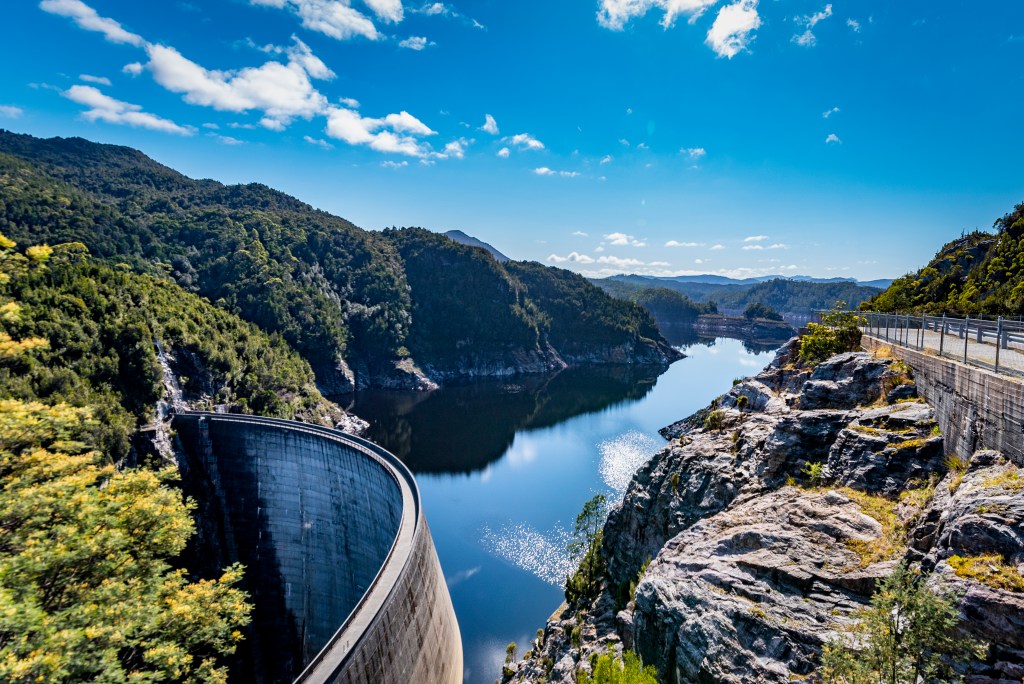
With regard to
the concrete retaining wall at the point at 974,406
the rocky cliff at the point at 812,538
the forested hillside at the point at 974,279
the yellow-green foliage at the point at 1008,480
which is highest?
the forested hillside at the point at 974,279

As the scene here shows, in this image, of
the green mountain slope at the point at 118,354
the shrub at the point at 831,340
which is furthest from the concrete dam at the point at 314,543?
the shrub at the point at 831,340

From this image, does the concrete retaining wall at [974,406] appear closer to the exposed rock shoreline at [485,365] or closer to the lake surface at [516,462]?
the lake surface at [516,462]

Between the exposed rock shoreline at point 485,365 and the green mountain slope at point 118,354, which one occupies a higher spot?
the green mountain slope at point 118,354

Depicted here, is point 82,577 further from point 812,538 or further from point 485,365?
point 485,365

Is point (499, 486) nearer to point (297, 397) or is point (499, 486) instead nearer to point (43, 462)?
point (297, 397)

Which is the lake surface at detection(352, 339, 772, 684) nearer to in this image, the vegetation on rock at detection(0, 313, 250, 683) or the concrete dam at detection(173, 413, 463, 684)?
the concrete dam at detection(173, 413, 463, 684)

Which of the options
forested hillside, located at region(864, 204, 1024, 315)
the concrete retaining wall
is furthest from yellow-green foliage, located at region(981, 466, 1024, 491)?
forested hillside, located at region(864, 204, 1024, 315)

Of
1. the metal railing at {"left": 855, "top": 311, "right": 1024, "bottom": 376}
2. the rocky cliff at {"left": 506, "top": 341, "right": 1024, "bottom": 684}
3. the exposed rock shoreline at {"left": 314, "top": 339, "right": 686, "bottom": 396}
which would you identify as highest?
the metal railing at {"left": 855, "top": 311, "right": 1024, "bottom": 376}

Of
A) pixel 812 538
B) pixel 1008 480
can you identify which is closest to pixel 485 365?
pixel 812 538
